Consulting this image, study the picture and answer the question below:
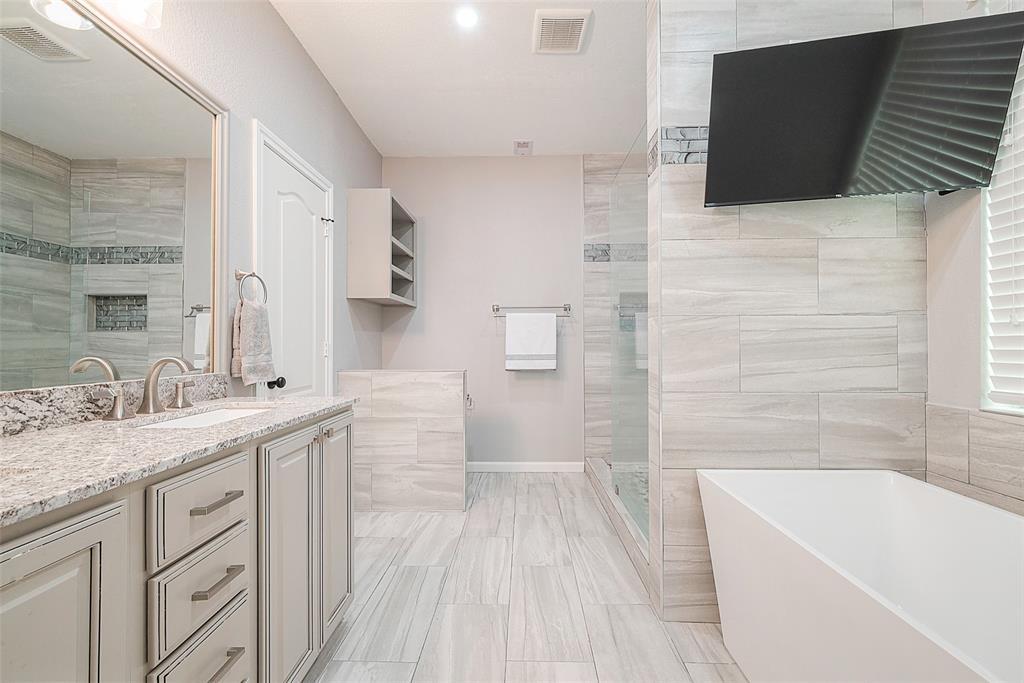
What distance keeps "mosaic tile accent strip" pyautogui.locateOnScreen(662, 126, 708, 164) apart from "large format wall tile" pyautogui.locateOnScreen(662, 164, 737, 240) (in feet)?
A: 0.08

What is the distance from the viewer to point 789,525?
1.73 meters

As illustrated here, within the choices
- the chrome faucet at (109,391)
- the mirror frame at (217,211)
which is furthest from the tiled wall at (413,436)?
the chrome faucet at (109,391)

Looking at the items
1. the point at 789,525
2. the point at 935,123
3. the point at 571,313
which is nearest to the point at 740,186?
the point at 935,123

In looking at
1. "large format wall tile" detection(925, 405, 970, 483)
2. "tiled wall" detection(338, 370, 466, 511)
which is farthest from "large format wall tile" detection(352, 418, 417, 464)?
"large format wall tile" detection(925, 405, 970, 483)

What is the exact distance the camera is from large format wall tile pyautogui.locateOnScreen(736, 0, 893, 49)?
193 cm

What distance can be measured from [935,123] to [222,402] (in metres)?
2.49

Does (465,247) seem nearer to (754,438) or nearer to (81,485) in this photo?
(754,438)

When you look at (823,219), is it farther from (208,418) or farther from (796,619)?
(208,418)

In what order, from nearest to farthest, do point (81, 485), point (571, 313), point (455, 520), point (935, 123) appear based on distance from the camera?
point (81, 485) → point (935, 123) → point (455, 520) → point (571, 313)

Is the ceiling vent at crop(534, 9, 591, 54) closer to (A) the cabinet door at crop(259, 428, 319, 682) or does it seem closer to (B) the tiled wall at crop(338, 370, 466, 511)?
(B) the tiled wall at crop(338, 370, 466, 511)

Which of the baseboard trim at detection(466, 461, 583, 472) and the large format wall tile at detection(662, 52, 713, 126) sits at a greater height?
the large format wall tile at detection(662, 52, 713, 126)

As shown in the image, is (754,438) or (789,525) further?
(754,438)

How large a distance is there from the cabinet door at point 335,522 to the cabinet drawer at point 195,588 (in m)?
0.45

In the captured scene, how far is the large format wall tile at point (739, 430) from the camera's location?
6.29 feet
